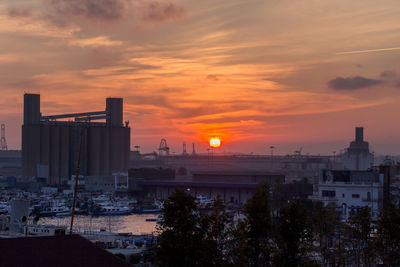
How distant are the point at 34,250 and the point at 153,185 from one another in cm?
3684

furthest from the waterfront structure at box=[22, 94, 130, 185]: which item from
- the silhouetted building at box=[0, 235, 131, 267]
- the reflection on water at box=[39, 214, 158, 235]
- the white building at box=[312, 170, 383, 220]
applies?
the silhouetted building at box=[0, 235, 131, 267]

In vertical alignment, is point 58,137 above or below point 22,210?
above

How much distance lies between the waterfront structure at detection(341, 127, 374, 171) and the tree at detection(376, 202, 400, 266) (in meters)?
49.2

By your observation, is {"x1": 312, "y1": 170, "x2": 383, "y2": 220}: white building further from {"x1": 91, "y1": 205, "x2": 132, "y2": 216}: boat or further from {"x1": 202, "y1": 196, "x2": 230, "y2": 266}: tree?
{"x1": 202, "y1": 196, "x2": 230, "y2": 266}: tree

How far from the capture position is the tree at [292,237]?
26.9ft

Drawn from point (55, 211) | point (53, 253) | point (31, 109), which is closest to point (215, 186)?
point (55, 211)

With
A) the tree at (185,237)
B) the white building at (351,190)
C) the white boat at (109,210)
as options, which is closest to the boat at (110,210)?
the white boat at (109,210)

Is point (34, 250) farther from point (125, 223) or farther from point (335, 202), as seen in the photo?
point (125, 223)

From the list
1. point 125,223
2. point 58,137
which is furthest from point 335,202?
point 58,137

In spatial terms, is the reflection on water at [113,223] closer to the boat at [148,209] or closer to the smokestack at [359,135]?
the boat at [148,209]

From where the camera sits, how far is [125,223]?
28828mm

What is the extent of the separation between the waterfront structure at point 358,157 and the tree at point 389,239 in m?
49.2

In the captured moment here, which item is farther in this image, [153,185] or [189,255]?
[153,185]

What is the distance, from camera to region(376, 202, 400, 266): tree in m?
9.44
